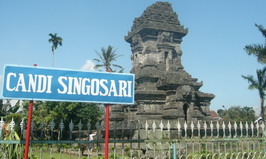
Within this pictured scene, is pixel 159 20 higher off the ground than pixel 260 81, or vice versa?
pixel 159 20

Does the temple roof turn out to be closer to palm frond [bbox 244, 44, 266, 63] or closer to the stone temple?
the stone temple

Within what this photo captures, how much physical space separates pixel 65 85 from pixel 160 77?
Result: 58.5ft

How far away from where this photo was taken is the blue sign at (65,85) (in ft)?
13.2

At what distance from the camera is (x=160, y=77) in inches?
856

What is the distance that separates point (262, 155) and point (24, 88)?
6.96m

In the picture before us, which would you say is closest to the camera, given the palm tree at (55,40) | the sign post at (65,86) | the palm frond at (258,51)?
the sign post at (65,86)

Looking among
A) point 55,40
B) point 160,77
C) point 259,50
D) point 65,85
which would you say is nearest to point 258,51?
point 259,50

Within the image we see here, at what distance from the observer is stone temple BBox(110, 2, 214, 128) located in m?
19.7

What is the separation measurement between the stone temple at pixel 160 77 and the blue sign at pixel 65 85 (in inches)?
548

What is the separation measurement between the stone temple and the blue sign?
13.9 m

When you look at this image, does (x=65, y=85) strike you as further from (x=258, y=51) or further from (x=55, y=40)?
(x=55, y=40)

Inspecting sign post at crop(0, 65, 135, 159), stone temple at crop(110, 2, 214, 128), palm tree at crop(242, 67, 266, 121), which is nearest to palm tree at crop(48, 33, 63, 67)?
stone temple at crop(110, 2, 214, 128)

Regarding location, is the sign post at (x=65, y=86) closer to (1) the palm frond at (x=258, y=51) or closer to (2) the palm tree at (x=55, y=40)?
(1) the palm frond at (x=258, y=51)

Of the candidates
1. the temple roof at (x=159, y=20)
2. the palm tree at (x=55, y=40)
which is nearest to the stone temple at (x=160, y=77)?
the temple roof at (x=159, y=20)
